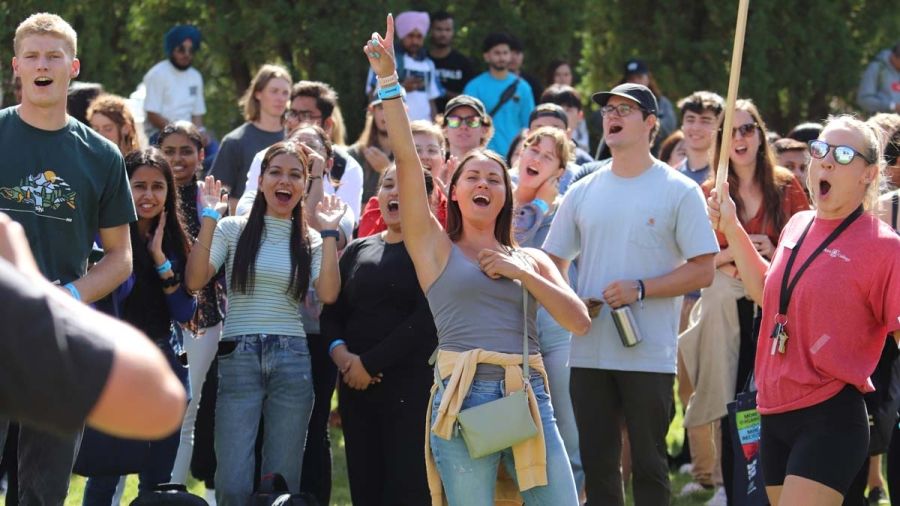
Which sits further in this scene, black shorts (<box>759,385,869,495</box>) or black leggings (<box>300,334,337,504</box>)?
black leggings (<box>300,334,337,504</box>)

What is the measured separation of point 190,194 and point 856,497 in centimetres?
388

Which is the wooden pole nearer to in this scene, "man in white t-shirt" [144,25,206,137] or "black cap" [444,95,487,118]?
"black cap" [444,95,487,118]

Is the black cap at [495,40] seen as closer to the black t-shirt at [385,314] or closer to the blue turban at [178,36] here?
the blue turban at [178,36]

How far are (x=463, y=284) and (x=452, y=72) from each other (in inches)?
266

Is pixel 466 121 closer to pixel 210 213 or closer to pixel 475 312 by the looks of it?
pixel 210 213

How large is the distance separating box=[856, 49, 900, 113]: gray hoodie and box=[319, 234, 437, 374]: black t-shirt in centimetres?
737

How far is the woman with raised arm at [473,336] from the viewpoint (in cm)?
518

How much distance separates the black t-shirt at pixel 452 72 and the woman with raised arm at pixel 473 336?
641 centimetres

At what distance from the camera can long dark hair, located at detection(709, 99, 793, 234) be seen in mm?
7539

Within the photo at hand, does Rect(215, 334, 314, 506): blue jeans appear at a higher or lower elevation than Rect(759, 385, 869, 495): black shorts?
lower

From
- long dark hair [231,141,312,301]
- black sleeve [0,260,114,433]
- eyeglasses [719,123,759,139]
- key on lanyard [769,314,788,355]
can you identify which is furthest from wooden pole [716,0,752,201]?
black sleeve [0,260,114,433]

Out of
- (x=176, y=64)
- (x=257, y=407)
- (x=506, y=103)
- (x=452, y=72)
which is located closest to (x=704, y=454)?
(x=257, y=407)

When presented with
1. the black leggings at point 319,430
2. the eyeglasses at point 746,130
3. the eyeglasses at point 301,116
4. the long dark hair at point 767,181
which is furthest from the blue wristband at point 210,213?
the eyeglasses at point 746,130

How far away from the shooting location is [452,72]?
11875mm
